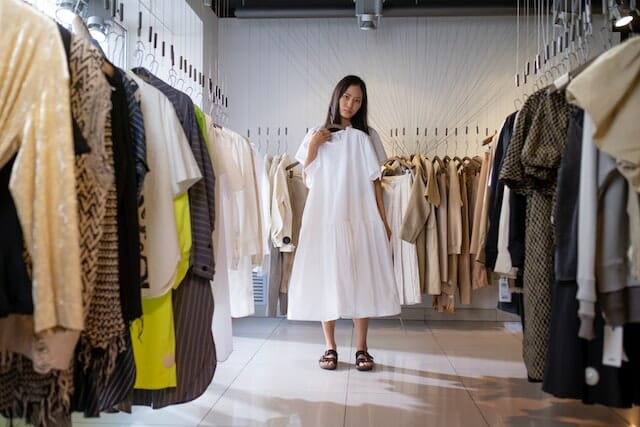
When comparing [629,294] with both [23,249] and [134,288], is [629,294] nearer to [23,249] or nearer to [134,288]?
[134,288]

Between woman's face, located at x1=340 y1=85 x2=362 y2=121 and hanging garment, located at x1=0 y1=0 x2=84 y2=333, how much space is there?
2.37 metres

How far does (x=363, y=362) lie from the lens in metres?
3.30

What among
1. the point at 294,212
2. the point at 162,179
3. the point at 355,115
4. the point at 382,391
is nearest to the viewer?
the point at 162,179

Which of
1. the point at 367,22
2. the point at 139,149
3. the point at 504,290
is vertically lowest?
the point at 504,290

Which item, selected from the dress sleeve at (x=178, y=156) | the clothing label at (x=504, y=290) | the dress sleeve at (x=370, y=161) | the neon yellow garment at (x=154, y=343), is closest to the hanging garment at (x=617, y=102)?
the clothing label at (x=504, y=290)

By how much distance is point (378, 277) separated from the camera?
3.32 m

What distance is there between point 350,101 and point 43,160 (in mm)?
2478

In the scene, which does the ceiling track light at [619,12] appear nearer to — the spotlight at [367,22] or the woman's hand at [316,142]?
the woman's hand at [316,142]

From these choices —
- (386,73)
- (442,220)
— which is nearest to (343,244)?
(442,220)

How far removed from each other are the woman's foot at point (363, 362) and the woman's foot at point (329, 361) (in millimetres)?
128

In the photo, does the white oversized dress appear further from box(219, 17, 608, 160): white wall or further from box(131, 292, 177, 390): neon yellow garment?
box(219, 17, 608, 160): white wall

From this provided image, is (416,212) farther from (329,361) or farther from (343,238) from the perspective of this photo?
(329,361)

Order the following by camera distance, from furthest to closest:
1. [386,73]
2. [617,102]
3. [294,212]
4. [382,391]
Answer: [386,73] → [294,212] → [382,391] → [617,102]

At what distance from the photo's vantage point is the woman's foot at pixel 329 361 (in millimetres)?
3318
